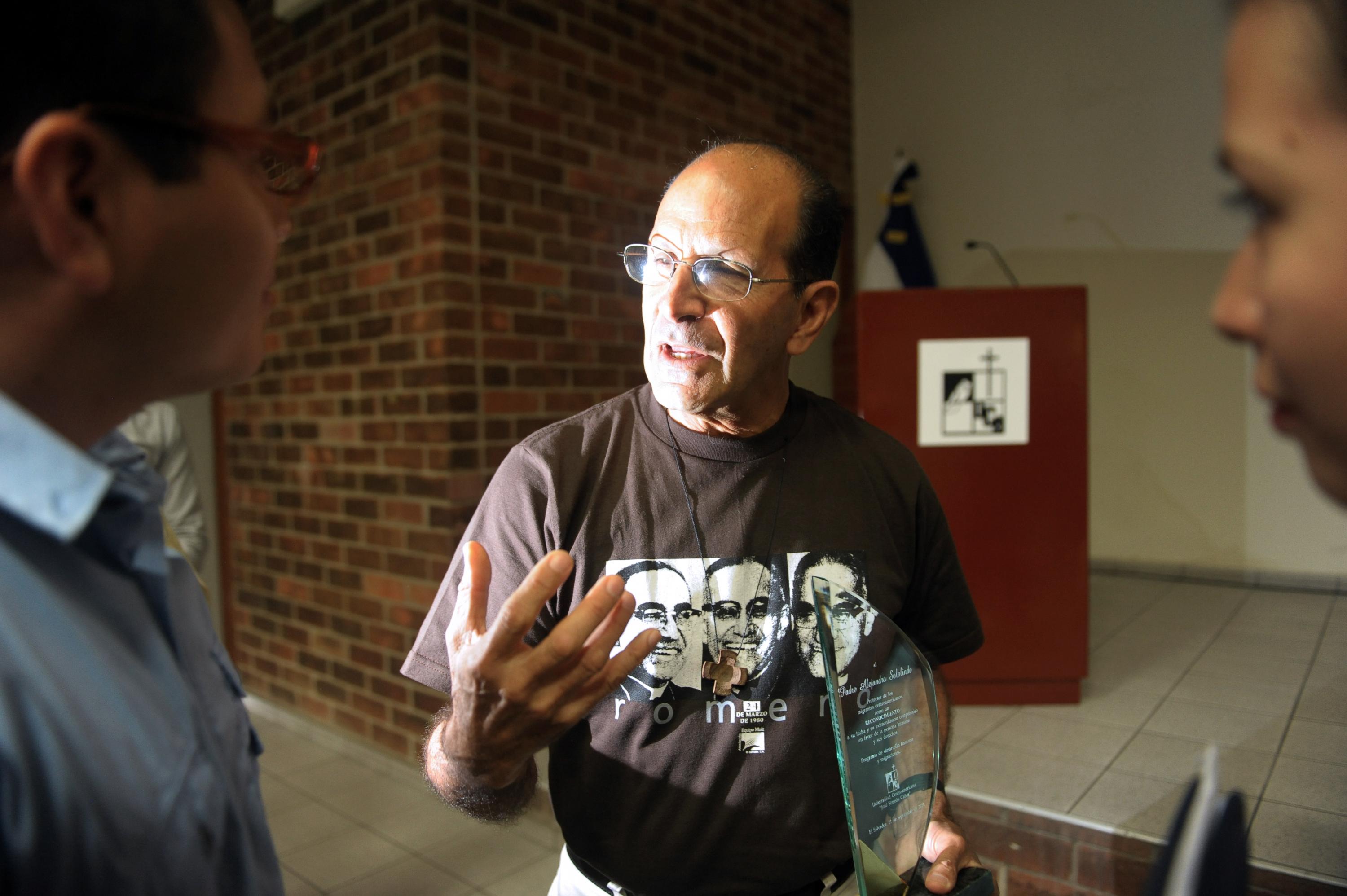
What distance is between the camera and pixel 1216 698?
9.00 ft

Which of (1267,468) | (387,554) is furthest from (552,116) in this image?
(1267,468)

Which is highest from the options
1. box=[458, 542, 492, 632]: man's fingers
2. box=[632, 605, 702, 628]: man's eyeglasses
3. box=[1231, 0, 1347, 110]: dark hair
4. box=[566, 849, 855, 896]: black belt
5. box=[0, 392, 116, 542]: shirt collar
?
box=[1231, 0, 1347, 110]: dark hair

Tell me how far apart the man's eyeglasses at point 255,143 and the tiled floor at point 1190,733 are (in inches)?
77.5

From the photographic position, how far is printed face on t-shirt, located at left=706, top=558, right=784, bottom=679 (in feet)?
3.40

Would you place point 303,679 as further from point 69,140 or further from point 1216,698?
point 1216,698

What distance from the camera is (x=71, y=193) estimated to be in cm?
47

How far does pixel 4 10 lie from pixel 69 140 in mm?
73

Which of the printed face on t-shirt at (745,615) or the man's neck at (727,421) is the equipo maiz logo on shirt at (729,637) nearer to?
the printed face on t-shirt at (745,615)

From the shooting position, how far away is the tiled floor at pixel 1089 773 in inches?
80.6

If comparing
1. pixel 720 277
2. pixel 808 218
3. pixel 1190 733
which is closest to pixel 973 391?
pixel 1190 733

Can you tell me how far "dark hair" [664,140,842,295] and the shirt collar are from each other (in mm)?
905

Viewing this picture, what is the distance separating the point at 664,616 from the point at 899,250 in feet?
14.5

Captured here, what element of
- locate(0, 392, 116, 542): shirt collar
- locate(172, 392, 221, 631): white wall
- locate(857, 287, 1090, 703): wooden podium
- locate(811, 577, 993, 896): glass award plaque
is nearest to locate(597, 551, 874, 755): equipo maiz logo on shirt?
locate(811, 577, 993, 896): glass award plaque

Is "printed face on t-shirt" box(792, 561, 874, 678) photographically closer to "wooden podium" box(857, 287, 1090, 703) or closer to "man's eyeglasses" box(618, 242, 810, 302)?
"man's eyeglasses" box(618, 242, 810, 302)
